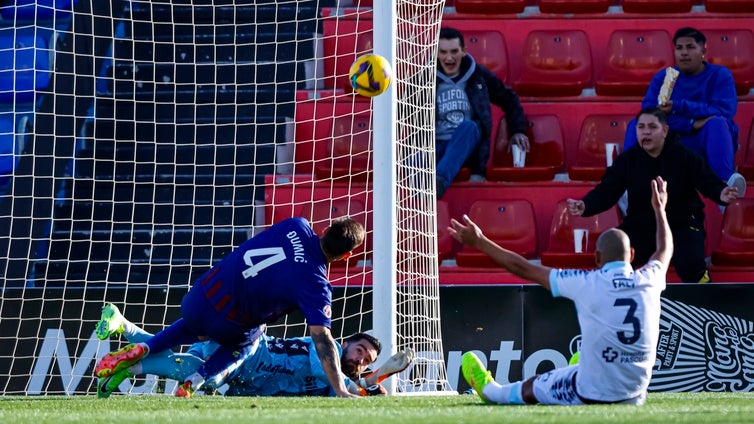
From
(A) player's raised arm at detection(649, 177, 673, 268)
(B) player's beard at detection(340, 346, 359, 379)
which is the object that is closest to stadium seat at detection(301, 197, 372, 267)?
(B) player's beard at detection(340, 346, 359, 379)

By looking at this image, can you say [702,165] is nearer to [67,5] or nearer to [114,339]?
[114,339]

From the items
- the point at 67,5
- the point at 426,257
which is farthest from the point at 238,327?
the point at 67,5

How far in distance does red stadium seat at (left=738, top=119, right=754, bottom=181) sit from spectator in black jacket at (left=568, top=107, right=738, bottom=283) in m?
1.22

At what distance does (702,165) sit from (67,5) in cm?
569

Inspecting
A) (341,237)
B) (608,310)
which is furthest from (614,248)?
(341,237)

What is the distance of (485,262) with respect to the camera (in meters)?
10.1

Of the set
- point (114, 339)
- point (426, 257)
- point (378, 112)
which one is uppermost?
point (378, 112)

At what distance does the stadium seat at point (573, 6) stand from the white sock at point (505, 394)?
234 inches

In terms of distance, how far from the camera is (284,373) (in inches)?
329

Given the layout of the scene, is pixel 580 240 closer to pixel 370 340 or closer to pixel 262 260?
pixel 370 340

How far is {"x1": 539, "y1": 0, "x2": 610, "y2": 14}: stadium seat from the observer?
38.3 ft

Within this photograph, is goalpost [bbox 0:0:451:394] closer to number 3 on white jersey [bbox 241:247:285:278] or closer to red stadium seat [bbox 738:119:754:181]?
number 3 on white jersey [bbox 241:247:285:278]

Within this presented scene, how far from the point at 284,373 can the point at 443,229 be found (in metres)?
2.27

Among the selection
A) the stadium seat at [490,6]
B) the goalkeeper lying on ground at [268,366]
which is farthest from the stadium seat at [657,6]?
the goalkeeper lying on ground at [268,366]
